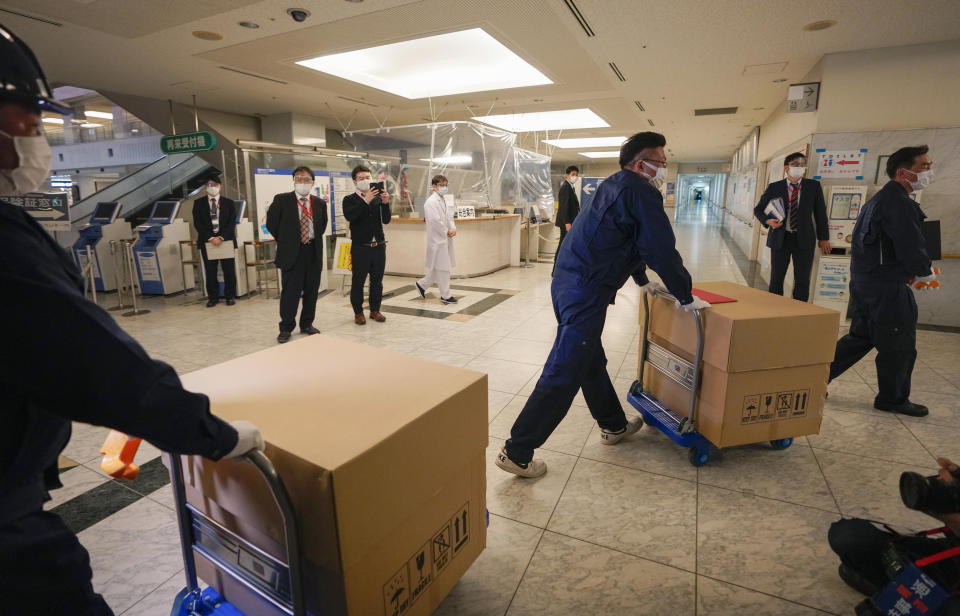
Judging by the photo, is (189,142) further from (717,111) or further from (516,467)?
(717,111)

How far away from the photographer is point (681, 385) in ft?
8.16

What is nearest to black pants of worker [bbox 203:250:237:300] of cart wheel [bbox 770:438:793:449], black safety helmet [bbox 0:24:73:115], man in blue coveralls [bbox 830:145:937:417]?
black safety helmet [bbox 0:24:73:115]

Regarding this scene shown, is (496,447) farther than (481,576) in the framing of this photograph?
Yes

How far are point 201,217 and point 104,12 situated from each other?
2.31m

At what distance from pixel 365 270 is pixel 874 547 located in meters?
4.47

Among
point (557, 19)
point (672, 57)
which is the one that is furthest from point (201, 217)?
point (672, 57)

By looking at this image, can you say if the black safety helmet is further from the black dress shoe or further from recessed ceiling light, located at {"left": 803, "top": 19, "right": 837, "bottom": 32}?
recessed ceiling light, located at {"left": 803, "top": 19, "right": 837, "bottom": 32}

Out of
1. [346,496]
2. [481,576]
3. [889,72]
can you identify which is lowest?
[481,576]

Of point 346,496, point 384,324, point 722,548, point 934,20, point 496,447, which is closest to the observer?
point 346,496

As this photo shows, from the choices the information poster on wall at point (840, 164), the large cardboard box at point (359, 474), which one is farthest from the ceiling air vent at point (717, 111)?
the large cardboard box at point (359, 474)

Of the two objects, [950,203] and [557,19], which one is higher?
[557,19]

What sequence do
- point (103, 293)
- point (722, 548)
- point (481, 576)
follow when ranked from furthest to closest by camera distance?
point (103, 293) → point (722, 548) → point (481, 576)

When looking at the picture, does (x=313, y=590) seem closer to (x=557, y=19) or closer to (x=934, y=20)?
(x=557, y=19)

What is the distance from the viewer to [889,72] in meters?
4.78
